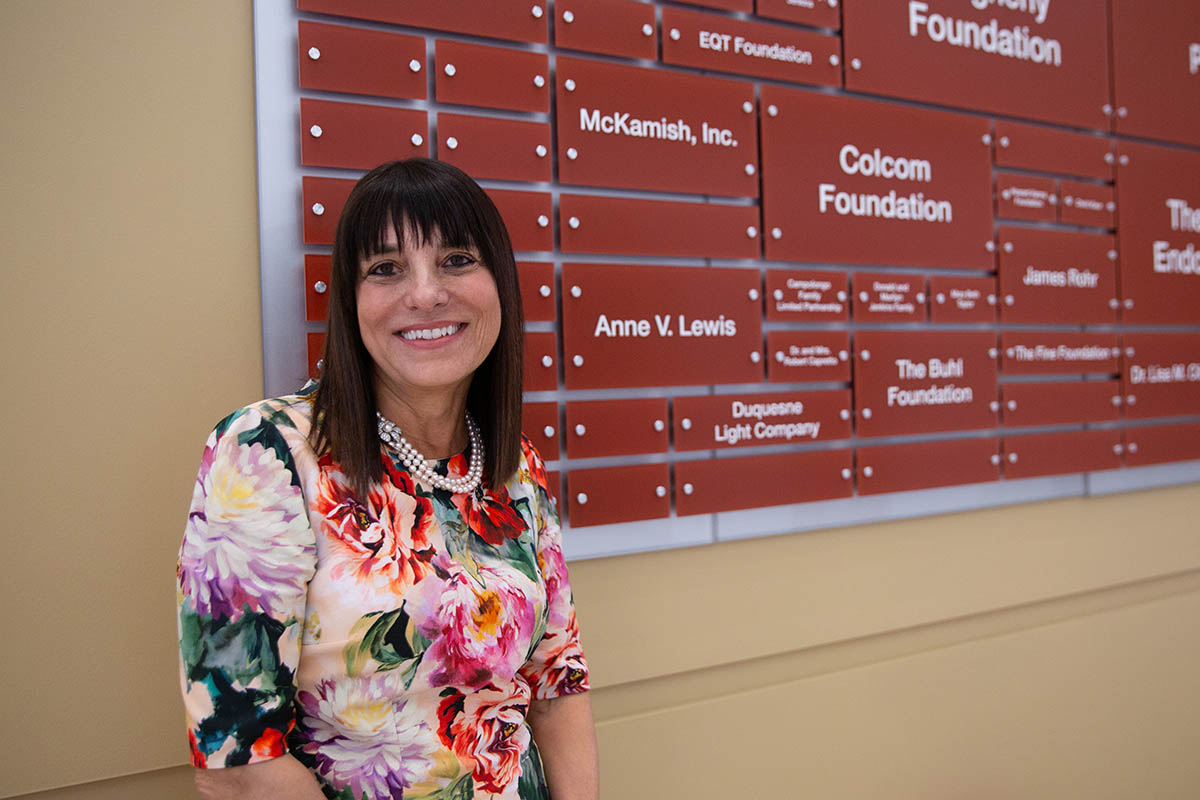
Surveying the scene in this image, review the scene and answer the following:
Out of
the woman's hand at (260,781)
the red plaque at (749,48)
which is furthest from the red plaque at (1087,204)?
the woman's hand at (260,781)

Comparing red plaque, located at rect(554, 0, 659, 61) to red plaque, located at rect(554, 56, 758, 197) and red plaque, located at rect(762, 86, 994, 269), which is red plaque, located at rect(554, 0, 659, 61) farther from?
red plaque, located at rect(762, 86, 994, 269)

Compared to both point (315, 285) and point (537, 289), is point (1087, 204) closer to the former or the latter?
point (537, 289)

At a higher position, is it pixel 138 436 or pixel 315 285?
pixel 315 285

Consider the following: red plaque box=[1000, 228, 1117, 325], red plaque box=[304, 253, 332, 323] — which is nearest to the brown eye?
red plaque box=[304, 253, 332, 323]

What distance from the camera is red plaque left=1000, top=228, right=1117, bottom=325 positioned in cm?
197

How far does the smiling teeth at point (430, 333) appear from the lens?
3.36ft

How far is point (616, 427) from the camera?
4.90ft

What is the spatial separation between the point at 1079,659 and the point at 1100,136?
4.17 ft

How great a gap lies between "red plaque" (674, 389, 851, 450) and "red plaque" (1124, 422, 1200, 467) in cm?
90

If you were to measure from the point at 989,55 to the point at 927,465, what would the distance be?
936 mm

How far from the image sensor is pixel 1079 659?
2.11m

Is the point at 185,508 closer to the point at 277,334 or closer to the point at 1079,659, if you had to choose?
the point at 277,334

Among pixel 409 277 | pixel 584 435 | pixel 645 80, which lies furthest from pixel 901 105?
pixel 409 277

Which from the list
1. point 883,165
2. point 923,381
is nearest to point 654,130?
point 883,165
